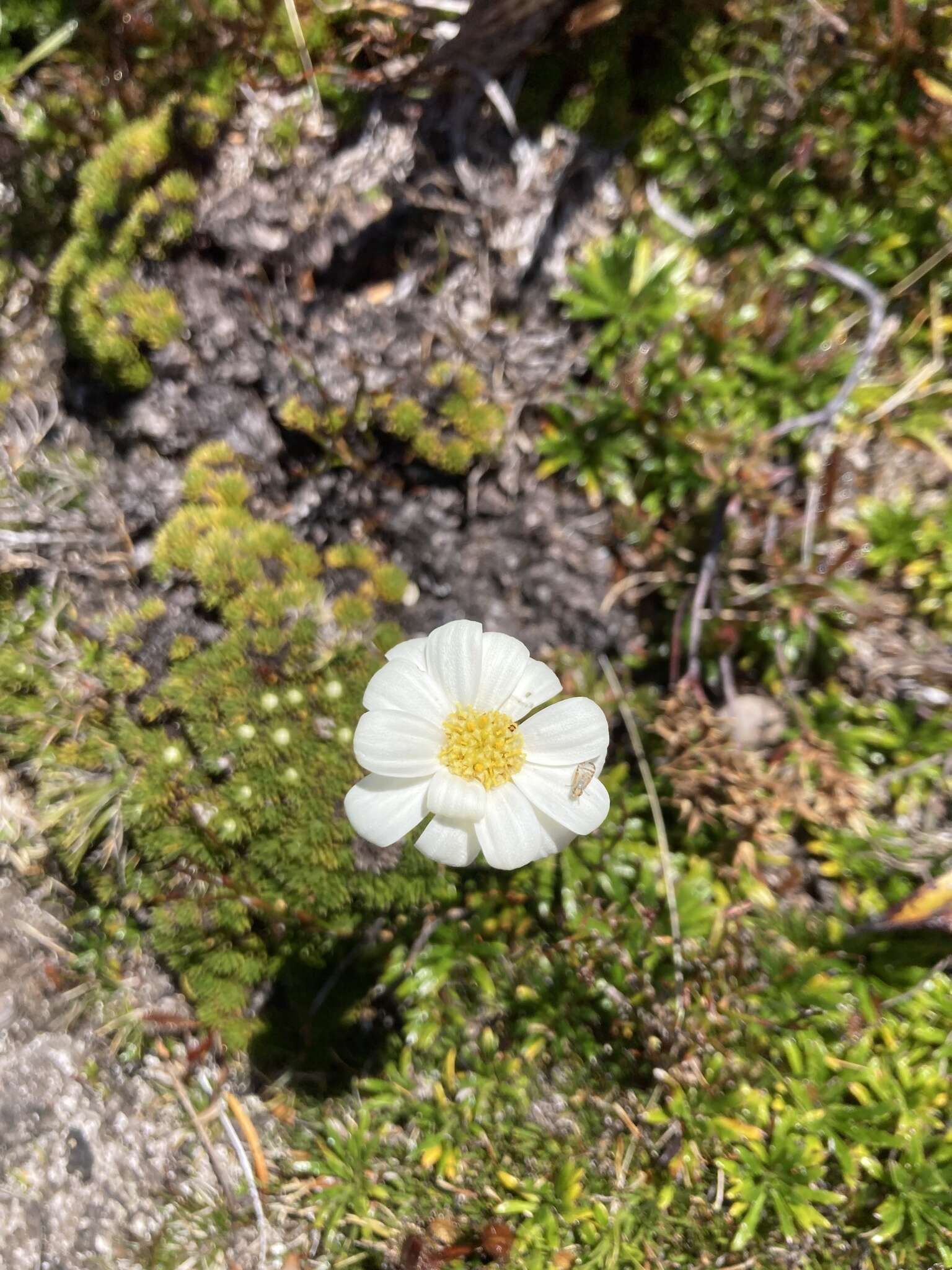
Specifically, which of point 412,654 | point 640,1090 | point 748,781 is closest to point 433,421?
point 412,654

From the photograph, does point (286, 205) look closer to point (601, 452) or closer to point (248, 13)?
point (248, 13)

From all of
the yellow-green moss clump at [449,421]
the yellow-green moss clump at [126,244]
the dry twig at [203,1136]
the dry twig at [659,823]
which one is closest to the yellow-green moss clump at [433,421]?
the yellow-green moss clump at [449,421]

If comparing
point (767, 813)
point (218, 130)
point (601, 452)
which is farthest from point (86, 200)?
point (767, 813)

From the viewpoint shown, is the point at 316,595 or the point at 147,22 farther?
the point at 147,22

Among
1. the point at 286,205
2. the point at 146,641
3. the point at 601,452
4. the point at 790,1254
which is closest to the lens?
the point at 790,1254

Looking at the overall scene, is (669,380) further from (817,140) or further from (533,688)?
(533,688)

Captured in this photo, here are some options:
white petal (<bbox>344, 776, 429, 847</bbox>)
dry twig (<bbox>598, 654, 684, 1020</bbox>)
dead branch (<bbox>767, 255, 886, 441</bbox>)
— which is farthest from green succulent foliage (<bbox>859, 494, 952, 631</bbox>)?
white petal (<bbox>344, 776, 429, 847</bbox>)
